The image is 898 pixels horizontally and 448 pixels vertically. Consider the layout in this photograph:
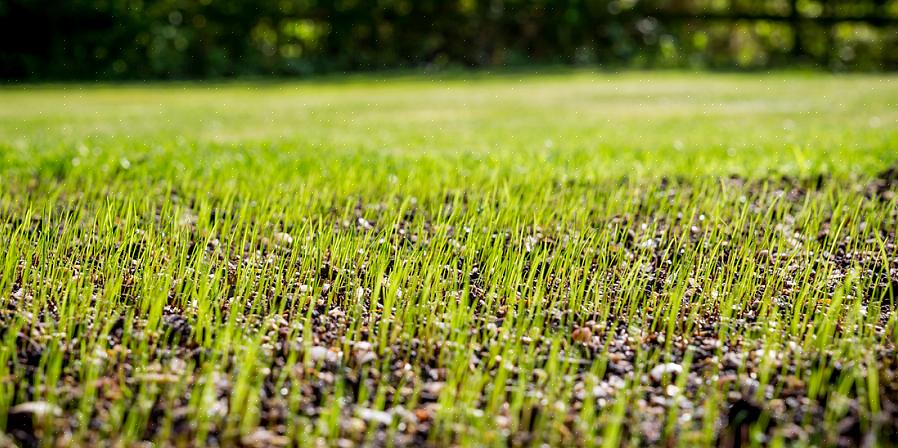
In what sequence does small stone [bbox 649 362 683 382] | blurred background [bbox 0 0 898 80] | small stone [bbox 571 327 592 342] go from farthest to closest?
blurred background [bbox 0 0 898 80]
small stone [bbox 571 327 592 342]
small stone [bbox 649 362 683 382]

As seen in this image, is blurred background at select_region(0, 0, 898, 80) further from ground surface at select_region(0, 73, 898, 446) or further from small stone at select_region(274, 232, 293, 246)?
small stone at select_region(274, 232, 293, 246)

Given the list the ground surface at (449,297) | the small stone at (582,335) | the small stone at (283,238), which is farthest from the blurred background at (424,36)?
the small stone at (582,335)

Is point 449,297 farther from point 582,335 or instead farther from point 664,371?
point 664,371

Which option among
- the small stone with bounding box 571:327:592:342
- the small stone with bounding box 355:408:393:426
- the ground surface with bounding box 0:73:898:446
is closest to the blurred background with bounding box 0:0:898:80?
the ground surface with bounding box 0:73:898:446

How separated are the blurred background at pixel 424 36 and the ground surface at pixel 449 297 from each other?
12105mm

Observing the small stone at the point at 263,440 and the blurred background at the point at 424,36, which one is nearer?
the small stone at the point at 263,440

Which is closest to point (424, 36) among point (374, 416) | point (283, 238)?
point (283, 238)

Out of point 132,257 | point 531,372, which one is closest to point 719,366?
point 531,372

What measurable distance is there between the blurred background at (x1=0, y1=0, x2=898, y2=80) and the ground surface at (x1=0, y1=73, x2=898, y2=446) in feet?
39.7

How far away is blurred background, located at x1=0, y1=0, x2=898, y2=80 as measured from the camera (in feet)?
56.7

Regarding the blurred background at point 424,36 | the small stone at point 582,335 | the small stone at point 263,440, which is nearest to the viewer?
the small stone at point 263,440

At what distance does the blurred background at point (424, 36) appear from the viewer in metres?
17.3

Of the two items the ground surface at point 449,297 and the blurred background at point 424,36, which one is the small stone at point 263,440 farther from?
the blurred background at point 424,36

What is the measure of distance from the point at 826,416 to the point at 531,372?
77 cm
